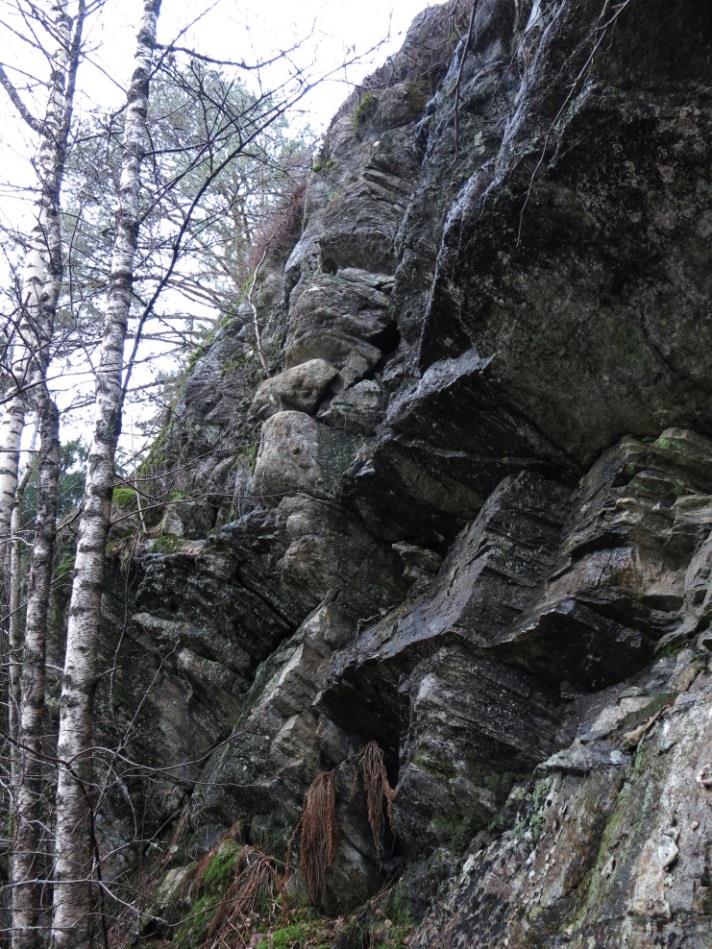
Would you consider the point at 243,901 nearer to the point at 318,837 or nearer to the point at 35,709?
the point at 318,837

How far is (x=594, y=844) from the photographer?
11.0ft

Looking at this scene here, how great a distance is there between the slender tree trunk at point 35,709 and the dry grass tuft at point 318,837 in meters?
1.85

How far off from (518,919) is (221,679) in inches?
159

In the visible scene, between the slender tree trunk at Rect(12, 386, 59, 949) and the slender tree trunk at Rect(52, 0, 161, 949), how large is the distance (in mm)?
275

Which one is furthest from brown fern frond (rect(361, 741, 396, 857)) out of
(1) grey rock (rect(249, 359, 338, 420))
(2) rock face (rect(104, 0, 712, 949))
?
(1) grey rock (rect(249, 359, 338, 420))

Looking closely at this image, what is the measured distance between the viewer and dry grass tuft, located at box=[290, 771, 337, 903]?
16.9ft

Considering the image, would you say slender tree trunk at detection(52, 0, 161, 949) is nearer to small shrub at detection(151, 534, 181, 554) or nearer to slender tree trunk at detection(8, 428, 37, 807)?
slender tree trunk at detection(8, 428, 37, 807)

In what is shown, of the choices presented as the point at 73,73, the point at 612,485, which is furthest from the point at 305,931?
the point at 73,73

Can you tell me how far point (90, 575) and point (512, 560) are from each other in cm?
316

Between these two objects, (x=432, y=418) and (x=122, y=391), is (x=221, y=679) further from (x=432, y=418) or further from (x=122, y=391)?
(x=432, y=418)

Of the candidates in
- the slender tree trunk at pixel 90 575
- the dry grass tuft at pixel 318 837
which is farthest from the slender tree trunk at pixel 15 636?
the dry grass tuft at pixel 318 837

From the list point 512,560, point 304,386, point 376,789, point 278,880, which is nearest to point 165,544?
point 304,386

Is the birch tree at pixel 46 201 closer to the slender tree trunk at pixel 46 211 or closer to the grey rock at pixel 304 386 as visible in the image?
the slender tree trunk at pixel 46 211

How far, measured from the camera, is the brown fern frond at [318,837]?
5145 millimetres
